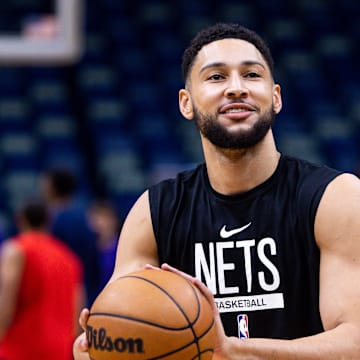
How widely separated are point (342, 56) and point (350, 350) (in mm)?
9900

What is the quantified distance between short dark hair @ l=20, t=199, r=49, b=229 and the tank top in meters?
0.06

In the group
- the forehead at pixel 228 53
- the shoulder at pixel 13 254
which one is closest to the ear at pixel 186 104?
the forehead at pixel 228 53

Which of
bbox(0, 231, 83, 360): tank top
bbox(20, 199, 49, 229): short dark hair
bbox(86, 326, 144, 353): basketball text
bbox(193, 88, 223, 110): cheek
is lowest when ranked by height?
bbox(0, 231, 83, 360): tank top

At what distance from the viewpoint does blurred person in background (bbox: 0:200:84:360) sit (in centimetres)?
577

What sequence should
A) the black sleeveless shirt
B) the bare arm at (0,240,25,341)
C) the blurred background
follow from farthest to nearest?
the blurred background < the bare arm at (0,240,25,341) < the black sleeveless shirt

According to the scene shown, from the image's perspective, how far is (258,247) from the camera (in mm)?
3381

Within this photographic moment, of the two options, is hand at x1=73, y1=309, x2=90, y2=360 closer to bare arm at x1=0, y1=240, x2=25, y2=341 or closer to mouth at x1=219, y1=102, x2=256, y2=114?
mouth at x1=219, y1=102, x2=256, y2=114

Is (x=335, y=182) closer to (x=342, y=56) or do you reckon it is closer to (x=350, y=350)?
(x=350, y=350)

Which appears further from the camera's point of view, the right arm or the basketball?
the right arm

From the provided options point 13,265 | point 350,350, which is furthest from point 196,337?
point 13,265

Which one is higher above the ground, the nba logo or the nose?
the nose

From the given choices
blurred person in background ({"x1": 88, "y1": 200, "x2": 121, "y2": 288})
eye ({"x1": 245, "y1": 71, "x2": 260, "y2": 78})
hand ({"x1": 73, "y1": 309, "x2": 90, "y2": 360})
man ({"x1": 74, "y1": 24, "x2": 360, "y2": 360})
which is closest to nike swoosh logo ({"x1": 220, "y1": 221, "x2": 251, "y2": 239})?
man ({"x1": 74, "y1": 24, "x2": 360, "y2": 360})

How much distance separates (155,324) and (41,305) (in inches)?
127

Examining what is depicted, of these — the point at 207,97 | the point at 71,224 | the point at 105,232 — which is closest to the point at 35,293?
the point at 71,224
